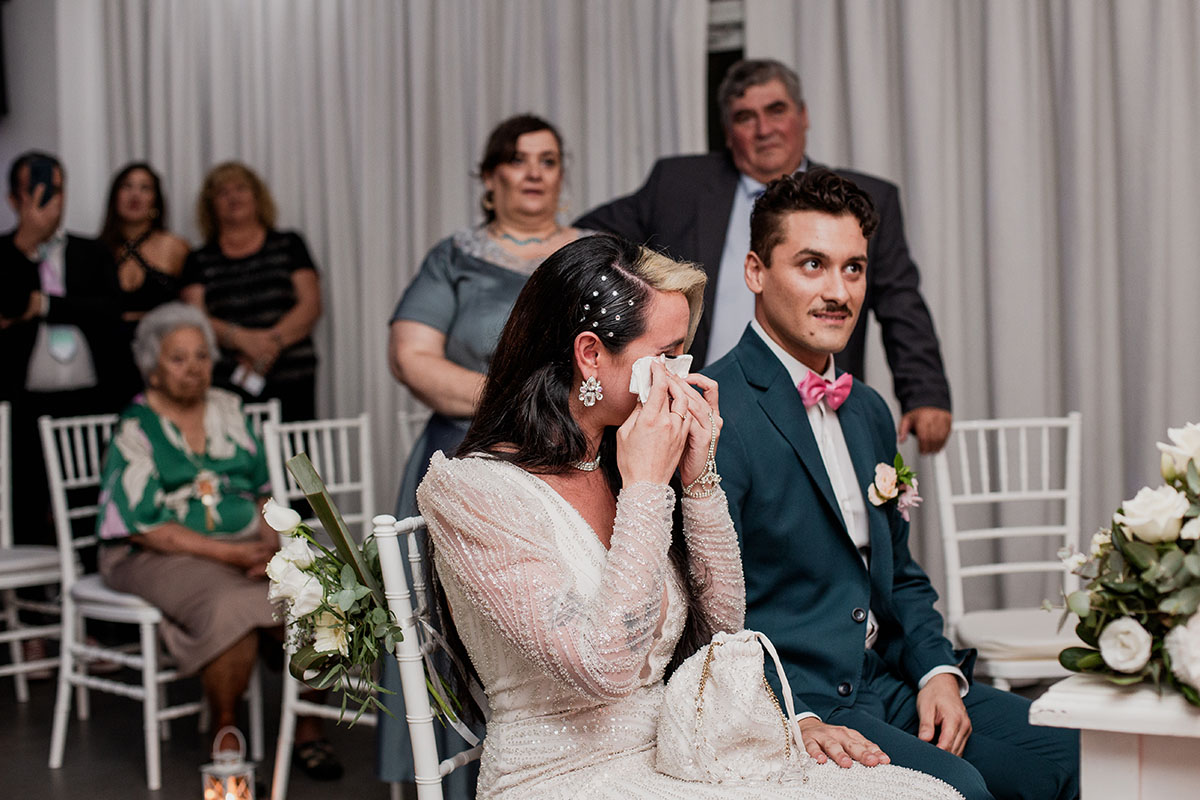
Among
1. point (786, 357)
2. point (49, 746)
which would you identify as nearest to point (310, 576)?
point (786, 357)

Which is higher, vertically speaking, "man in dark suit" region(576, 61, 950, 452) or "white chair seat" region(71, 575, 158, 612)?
"man in dark suit" region(576, 61, 950, 452)

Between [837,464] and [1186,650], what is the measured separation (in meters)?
0.78

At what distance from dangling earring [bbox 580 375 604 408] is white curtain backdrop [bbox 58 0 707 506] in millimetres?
2825

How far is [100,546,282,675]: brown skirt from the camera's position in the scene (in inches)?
132

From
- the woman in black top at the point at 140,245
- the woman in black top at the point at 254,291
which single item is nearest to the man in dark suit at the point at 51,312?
the woman in black top at the point at 140,245

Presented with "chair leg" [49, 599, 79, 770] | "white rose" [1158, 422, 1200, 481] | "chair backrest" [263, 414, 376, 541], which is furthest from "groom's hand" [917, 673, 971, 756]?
"chair leg" [49, 599, 79, 770]

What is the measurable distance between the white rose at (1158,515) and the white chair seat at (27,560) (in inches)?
139

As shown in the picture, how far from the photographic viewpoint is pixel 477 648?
62.0 inches

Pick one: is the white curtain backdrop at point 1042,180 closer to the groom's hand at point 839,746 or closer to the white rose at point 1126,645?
the groom's hand at point 839,746

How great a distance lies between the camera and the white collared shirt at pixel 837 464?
6.46 ft

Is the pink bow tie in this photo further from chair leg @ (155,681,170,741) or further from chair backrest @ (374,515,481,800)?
chair leg @ (155,681,170,741)

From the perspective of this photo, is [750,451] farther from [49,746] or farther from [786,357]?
[49,746]

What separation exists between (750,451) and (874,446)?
0.94 ft

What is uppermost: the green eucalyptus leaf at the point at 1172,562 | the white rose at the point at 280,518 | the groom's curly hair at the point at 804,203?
the groom's curly hair at the point at 804,203
